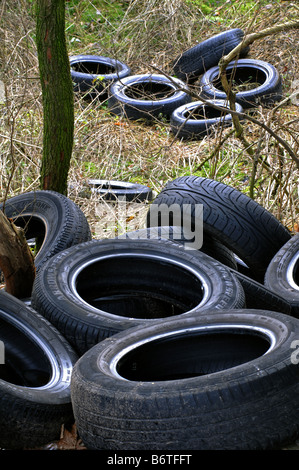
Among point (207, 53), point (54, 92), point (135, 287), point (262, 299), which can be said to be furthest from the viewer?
point (207, 53)

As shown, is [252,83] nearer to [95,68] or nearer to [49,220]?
[95,68]

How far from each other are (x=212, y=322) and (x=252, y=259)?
5.15 ft

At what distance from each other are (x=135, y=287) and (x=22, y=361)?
1.01 m

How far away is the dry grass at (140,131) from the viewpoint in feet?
20.1

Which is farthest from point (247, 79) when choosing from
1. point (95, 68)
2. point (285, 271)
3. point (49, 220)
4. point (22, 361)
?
point (22, 361)

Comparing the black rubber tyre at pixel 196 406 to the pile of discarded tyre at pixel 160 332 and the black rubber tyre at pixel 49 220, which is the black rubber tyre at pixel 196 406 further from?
the black rubber tyre at pixel 49 220

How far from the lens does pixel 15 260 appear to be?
4336 millimetres

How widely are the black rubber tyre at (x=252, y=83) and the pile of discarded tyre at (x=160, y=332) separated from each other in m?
4.35

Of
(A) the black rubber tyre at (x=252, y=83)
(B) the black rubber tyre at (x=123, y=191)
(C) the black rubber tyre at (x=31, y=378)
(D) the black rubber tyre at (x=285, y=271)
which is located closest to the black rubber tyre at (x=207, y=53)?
(A) the black rubber tyre at (x=252, y=83)

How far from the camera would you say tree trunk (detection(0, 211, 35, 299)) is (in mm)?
4242

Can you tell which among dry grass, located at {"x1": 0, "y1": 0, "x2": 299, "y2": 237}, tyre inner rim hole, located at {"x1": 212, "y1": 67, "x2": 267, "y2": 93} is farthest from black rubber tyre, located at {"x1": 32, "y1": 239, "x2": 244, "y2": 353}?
tyre inner rim hole, located at {"x1": 212, "y1": 67, "x2": 267, "y2": 93}

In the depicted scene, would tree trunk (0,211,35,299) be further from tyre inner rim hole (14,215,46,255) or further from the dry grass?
tyre inner rim hole (14,215,46,255)

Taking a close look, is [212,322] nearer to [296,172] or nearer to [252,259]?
[252,259]
